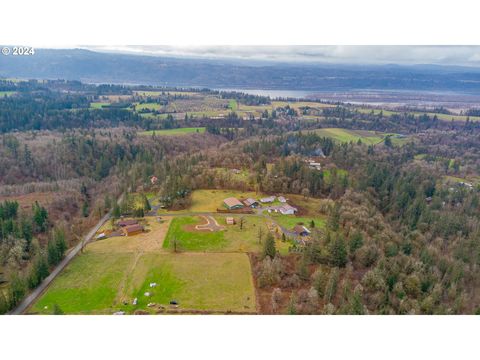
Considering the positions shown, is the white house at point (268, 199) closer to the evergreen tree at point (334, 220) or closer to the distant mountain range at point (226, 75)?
the evergreen tree at point (334, 220)

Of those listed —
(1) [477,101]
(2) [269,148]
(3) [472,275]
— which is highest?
(1) [477,101]

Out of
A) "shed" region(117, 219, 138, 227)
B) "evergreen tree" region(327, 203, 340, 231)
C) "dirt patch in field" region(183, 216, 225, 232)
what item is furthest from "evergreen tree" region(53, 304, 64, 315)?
"evergreen tree" region(327, 203, 340, 231)

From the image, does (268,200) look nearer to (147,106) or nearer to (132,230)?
(132,230)

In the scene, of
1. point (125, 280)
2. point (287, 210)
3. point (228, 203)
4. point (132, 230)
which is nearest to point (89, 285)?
point (125, 280)

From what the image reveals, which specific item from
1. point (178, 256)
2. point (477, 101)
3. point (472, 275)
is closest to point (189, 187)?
point (178, 256)

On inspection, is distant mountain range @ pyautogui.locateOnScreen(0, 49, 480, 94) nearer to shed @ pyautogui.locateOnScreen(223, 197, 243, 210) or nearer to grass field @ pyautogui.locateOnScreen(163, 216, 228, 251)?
shed @ pyautogui.locateOnScreen(223, 197, 243, 210)

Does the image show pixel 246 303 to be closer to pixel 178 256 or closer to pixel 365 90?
pixel 178 256
